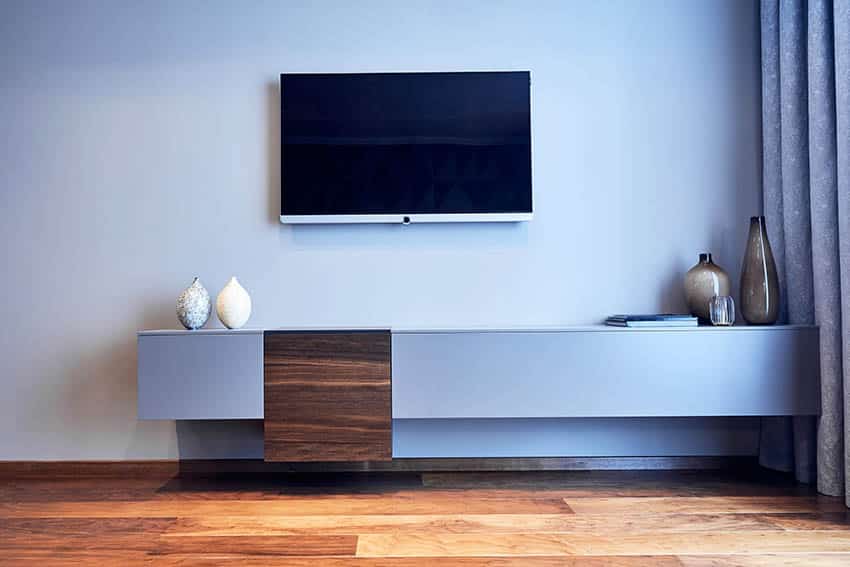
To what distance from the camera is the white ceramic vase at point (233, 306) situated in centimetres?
250

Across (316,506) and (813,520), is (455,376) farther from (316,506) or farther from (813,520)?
(813,520)

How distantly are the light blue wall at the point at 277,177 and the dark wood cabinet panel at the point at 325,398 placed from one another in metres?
0.36

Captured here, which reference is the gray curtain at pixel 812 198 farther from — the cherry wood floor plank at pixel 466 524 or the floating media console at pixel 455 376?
the cherry wood floor plank at pixel 466 524

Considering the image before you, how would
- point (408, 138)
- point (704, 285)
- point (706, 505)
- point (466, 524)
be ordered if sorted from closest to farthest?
point (466, 524) → point (706, 505) → point (704, 285) → point (408, 138)

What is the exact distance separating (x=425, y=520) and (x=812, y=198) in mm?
1614

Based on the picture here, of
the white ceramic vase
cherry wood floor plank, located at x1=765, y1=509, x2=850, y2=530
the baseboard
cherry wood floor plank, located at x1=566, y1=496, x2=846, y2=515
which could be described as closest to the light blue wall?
the baseboard

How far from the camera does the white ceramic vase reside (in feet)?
8.21

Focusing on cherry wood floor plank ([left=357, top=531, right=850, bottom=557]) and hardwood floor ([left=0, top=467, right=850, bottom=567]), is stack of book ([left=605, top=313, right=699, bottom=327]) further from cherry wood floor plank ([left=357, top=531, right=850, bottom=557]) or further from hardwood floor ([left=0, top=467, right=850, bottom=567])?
cherry wood floor plank ([left=357, top=531, right=850, bottom=557])

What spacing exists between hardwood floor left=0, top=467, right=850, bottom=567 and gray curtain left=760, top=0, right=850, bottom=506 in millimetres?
153

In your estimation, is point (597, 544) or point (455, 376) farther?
point (455, 376)

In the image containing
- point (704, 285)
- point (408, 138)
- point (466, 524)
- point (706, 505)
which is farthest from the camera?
point (408, 138)

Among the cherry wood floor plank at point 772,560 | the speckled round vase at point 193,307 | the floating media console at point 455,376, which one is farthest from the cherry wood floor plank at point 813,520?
the speckled round vase at point 193,307

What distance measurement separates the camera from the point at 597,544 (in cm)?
187

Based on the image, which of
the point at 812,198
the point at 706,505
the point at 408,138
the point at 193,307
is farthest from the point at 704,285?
the point at 193,307
